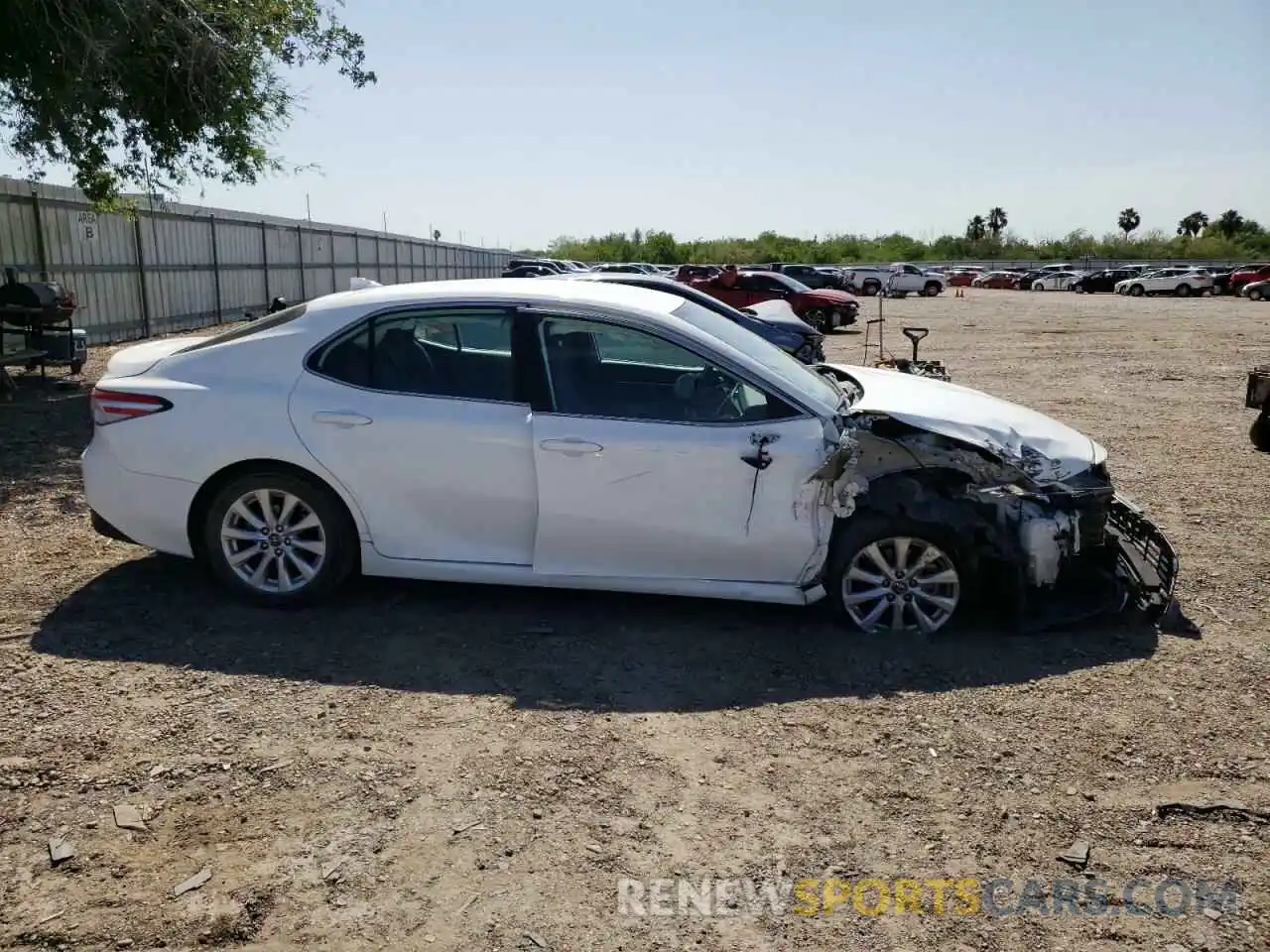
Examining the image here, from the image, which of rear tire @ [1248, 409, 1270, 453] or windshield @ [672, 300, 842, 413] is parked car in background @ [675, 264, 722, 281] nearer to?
rear tire @ [1248, 409, 1270, 453]

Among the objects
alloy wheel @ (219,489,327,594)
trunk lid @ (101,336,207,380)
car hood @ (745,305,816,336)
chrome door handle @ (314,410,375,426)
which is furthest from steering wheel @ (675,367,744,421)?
car hood @ (745,305,816,336)

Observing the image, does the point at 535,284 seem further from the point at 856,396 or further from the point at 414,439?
the point at 856,396

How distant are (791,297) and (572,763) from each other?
24.1 meters

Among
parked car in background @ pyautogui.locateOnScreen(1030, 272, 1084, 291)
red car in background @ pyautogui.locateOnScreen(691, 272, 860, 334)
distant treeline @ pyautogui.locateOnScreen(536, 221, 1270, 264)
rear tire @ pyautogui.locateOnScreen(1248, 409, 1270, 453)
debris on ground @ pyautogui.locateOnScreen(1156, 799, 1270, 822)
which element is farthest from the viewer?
distant treeline @ pyautogui.locateOnScreen(536, 221, 1270, 264)

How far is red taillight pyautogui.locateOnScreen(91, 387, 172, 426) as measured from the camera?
16.5ft

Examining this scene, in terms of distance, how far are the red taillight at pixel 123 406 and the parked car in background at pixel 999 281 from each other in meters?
62.8

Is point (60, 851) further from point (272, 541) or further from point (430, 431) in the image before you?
point (430, 431)

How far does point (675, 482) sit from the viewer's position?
4.70m

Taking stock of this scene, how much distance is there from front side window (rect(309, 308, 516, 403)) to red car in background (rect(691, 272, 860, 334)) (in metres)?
21.3

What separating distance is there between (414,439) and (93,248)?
15.9 metres

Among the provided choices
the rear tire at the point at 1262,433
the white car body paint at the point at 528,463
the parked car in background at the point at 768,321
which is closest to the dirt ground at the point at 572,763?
the white car body paint at the point at 528,463

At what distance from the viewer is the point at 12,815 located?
3.33 meters

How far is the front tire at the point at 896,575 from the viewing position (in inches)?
186

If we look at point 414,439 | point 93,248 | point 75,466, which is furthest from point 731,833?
point 93,248
